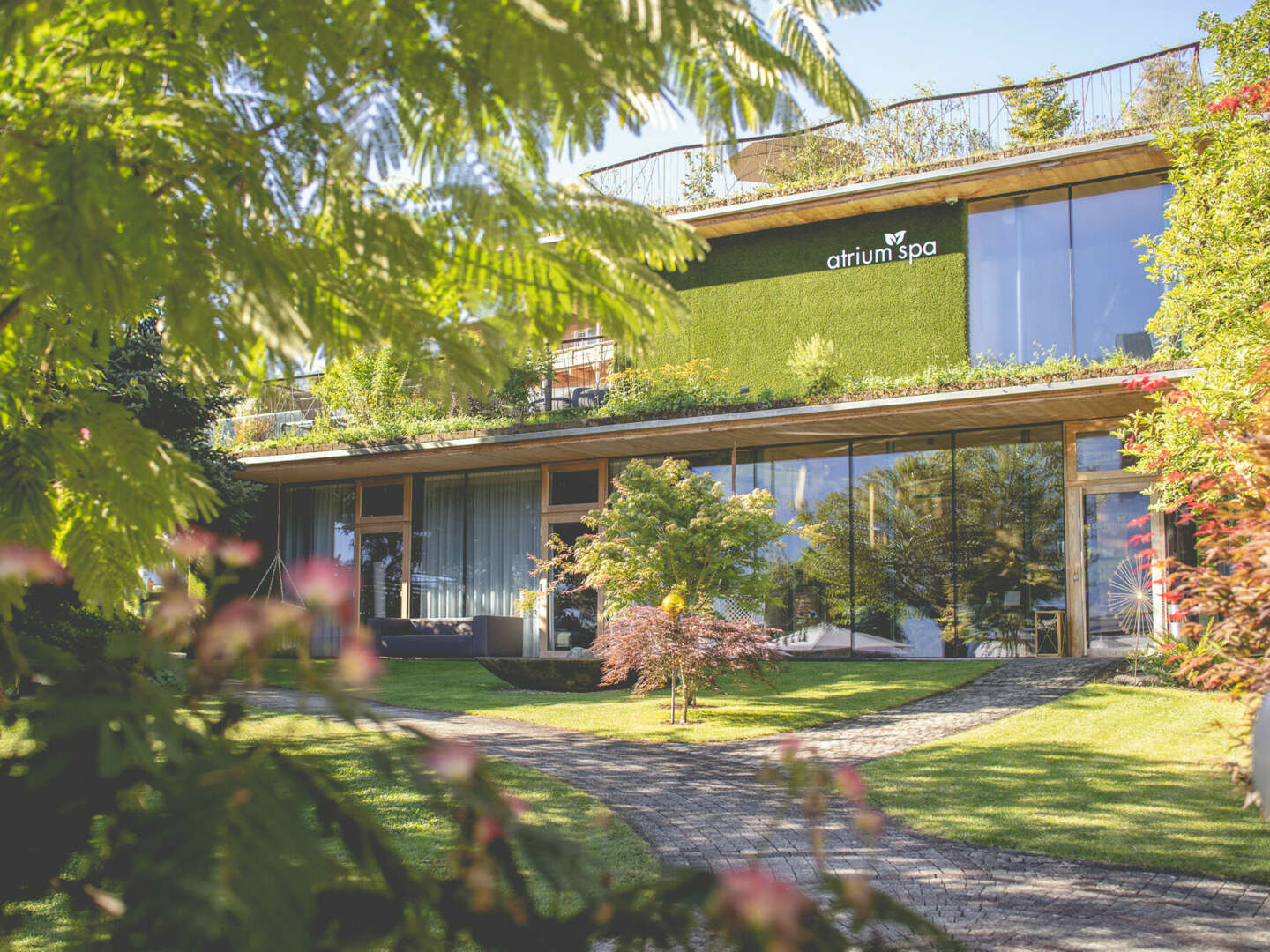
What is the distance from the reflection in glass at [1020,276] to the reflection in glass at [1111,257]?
197mm

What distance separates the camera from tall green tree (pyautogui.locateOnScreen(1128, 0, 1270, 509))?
993 cm

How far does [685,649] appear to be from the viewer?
10391 millimetres

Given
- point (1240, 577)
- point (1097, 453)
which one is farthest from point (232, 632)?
point (1097, 453)

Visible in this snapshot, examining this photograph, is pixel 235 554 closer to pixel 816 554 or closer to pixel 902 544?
pixel 902 544

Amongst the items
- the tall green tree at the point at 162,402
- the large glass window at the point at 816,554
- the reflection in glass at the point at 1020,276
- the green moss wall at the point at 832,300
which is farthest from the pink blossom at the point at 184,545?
the reflection in glass at the point at 1020,276

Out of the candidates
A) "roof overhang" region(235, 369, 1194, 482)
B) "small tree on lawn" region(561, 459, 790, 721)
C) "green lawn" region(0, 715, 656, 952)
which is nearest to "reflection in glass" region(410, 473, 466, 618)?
"roof overhang" region(235, 369, 1194, 482)

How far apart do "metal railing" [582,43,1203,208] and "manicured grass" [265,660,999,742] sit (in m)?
7.41

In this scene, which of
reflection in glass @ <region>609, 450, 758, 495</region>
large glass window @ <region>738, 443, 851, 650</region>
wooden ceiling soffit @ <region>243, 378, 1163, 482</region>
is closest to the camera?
wooden ceiling soffit @ <region>243, 378, 1163, 482</region>

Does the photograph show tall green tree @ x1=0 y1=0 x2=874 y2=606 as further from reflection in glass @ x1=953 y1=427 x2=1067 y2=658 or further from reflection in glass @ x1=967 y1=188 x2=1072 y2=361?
reflection in glass @ x1=967 y1=188 x2=1072 y2=361

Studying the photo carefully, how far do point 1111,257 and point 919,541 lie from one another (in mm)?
5422

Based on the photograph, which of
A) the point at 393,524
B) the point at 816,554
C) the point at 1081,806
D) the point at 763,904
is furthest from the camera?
the point at 393,524

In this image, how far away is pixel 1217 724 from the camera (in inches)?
269

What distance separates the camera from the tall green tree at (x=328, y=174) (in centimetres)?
175

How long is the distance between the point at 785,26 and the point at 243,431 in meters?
21.8
